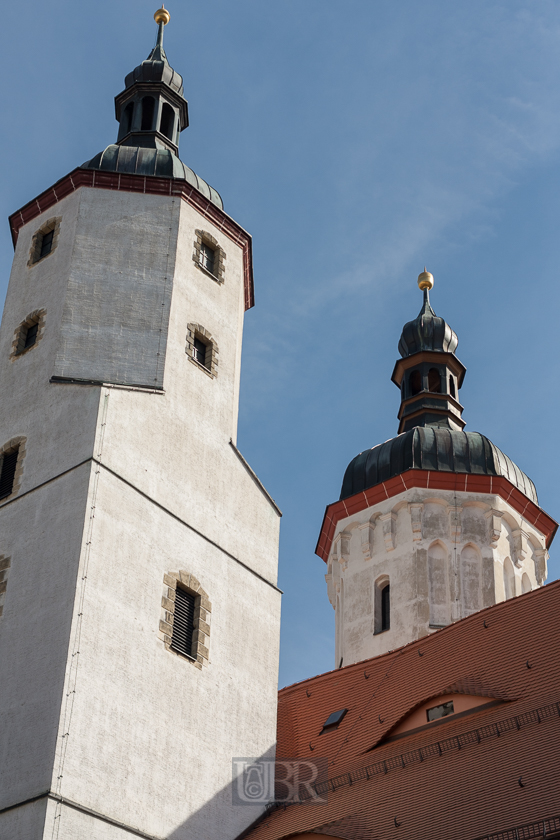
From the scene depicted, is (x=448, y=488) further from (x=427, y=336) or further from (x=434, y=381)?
(x=427, y=336)

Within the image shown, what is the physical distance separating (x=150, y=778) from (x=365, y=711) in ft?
12.9

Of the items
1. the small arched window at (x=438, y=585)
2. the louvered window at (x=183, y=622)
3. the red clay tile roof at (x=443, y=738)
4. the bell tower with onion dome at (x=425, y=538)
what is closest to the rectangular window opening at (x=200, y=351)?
the louvered window at (x=183, y=622)

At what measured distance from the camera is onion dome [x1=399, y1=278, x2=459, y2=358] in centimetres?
2922

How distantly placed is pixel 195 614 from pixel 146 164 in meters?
7.64

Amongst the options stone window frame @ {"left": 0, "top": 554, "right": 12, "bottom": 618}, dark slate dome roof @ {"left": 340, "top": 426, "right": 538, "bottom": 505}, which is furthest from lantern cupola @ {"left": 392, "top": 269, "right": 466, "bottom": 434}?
stone window frame @ {"left": 0, "top": 554, "right": 12, "bottom": 618}

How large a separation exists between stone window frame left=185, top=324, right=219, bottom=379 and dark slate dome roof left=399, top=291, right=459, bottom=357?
10.9 meters

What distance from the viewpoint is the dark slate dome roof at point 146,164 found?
1998 cm

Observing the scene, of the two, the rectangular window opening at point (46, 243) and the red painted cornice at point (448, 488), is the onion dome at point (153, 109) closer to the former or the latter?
the rectangular window opening at point (46, 243)

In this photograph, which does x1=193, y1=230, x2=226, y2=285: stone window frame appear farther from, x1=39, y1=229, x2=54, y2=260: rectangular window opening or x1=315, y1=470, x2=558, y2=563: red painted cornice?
x1=315, y1=470, x2=558, y2=563: red painted cornice

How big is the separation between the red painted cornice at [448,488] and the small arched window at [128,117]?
8346mm

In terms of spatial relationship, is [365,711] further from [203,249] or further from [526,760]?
[203,249]

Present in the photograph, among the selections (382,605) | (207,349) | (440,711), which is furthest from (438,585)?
(440,711)

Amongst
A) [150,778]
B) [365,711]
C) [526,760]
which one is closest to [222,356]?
[365,711]

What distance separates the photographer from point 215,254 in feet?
66.2
